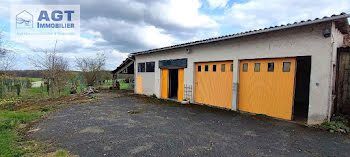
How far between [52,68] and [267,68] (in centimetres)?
1427

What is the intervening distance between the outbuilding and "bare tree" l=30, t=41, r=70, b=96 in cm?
872

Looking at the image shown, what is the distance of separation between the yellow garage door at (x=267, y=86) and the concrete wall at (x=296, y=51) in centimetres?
26

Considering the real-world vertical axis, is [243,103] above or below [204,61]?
below

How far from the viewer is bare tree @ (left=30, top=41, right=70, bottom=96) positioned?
11.7m

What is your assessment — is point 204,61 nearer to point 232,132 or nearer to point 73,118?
point 232,132

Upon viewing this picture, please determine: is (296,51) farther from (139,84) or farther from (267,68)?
(139,84)

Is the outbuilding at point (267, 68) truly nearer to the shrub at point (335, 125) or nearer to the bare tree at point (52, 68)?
the shrub at point (335, 125)

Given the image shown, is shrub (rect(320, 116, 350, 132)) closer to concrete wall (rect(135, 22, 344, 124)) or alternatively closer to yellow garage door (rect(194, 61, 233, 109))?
concrete wall (rect(135, 22, 344, 124))

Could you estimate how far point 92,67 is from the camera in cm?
1880

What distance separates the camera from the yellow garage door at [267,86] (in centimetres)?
518

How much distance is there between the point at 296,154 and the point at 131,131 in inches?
147

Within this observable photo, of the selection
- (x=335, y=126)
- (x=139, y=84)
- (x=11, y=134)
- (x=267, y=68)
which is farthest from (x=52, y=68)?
(x=335, y=126)

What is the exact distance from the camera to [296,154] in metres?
3.02

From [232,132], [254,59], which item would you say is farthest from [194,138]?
[254,59]
